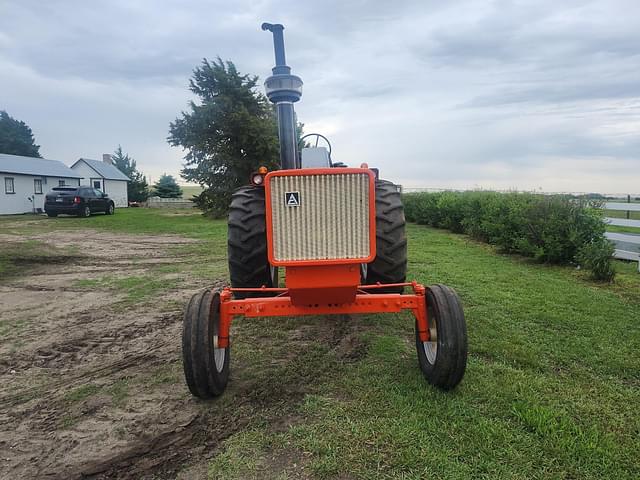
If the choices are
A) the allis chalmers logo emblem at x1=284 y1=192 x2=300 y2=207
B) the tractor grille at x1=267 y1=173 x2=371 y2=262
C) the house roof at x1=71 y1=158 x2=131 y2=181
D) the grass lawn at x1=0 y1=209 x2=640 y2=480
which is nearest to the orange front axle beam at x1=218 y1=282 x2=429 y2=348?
the tractor grille at x1=267 y1=173 x2=371 y2=262

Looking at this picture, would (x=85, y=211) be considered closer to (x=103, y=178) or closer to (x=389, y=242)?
(x=103, y=178)

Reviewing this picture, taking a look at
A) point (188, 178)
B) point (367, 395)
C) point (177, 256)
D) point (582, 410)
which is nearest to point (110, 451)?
point (367, 395)

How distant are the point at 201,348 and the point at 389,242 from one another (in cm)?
176

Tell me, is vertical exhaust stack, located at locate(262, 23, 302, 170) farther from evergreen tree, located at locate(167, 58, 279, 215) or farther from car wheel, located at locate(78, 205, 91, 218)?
car wheel, located at locate(78, 205, 91, 218)

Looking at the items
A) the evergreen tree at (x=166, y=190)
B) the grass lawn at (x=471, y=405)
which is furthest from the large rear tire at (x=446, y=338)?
the evergreen tree at (x=166, y=190)

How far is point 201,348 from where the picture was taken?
9.94 ft

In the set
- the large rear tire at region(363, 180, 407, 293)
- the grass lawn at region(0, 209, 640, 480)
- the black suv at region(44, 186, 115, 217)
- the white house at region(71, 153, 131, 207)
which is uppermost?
the white house at region(71, 153, 131, 207)

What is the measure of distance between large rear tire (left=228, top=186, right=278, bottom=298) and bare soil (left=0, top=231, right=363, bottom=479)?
70cm

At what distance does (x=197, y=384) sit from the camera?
121 inches

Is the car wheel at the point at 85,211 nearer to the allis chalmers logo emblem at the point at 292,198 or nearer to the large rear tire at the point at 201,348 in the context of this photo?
the large rear tire at the point at 201,348

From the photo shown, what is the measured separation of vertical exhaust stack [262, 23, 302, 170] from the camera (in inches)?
179

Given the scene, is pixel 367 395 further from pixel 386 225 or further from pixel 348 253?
pixel 386 225

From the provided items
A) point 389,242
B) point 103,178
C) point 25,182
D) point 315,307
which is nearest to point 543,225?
point 389,242

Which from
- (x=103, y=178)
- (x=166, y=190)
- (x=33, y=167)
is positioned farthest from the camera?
(x=166, y=190)
